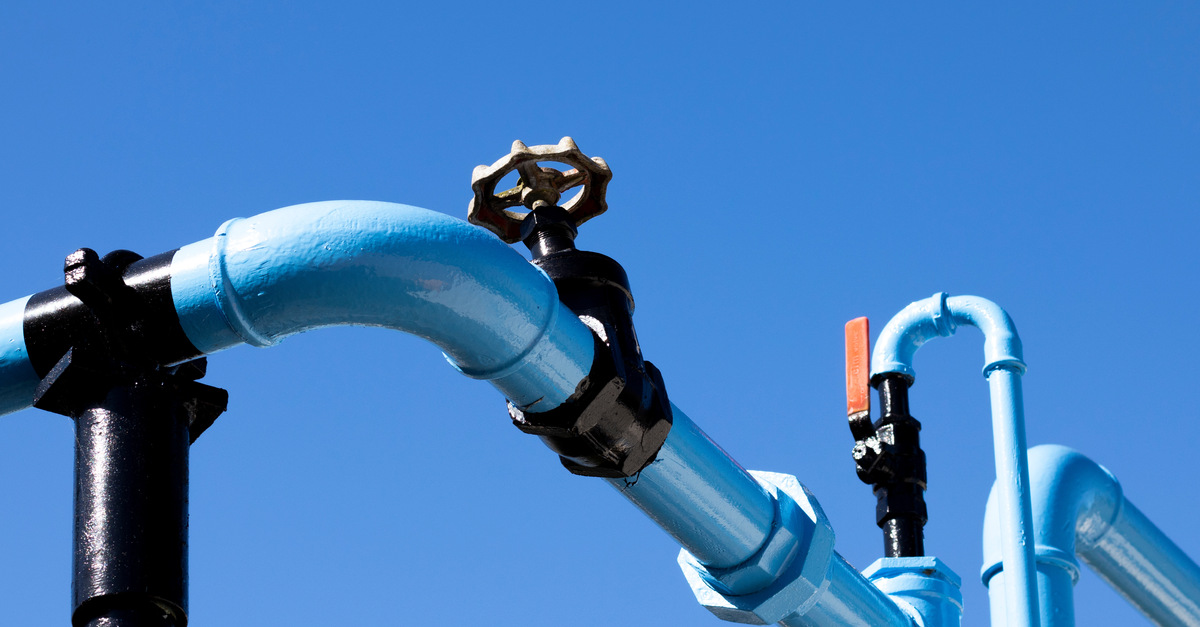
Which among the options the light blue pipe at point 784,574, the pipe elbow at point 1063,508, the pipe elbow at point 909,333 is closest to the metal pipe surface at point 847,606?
the light blue pipe at point 784,574

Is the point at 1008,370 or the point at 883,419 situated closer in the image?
the point at 1008,370

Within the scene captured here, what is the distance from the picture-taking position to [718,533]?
479cm

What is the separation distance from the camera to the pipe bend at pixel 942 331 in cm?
580

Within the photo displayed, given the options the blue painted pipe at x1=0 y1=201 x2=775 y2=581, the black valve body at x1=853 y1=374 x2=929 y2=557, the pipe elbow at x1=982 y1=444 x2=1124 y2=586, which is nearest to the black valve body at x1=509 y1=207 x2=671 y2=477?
the blue painted pipe at x1=0 y1=201 x2=775 y2=581

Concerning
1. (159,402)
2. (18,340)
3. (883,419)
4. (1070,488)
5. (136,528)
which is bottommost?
(136,528)

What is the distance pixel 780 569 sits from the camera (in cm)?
502

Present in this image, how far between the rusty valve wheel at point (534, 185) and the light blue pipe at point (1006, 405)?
185cm

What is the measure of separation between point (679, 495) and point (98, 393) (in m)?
1.78

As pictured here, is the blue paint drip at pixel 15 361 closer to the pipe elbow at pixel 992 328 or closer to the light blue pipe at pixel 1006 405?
the light blue pipe at pixel 1006 405

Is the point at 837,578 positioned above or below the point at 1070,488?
below

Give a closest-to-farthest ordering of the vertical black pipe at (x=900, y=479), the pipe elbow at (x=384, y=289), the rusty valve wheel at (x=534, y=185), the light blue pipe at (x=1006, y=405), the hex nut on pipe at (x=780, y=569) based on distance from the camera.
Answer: the pipe elbow at (x=384, y=289) < the rusty valve wheel at (x=534, y=185) < the hex nut on pipe at (x=780, y=569) < the light blue pipe at (x=1006, y=405) < the vertical black pipe at (x=900, y=479)

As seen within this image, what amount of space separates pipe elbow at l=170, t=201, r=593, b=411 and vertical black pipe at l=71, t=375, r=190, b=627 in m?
0.22

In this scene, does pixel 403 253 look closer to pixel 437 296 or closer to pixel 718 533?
pixel 437 296

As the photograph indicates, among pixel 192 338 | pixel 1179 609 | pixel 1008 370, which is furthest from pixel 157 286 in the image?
pixel 1179 609
